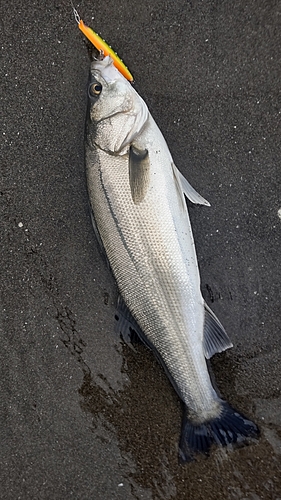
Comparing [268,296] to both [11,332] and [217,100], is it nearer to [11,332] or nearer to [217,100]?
[217,100]

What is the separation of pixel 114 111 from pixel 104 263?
38.2 inches

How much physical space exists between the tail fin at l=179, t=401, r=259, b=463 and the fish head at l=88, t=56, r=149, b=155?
1638 millimetres

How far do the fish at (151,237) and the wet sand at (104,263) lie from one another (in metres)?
0.24

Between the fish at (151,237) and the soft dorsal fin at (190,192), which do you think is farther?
the soft dorsal fin at (190,192)

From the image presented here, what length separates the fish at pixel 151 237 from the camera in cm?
248

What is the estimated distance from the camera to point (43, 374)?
297cm

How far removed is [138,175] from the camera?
8.11 feet

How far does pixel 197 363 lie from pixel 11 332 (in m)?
1.27

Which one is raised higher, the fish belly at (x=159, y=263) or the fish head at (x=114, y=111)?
the fish head at (x=114, y=111)

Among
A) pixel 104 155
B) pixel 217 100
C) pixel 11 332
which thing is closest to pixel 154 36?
pixel 217 100

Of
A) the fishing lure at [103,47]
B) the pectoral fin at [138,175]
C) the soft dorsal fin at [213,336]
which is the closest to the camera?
the pectoral fin at [138,175]

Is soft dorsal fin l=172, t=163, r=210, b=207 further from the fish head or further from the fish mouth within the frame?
the fish mouth

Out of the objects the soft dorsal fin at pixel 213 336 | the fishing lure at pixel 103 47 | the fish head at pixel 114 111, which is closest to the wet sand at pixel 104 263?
the fishing lure at pixel 103 47

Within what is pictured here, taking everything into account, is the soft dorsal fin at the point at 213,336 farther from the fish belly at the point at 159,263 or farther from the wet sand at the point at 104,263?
the wet sand at the point at 104,263
